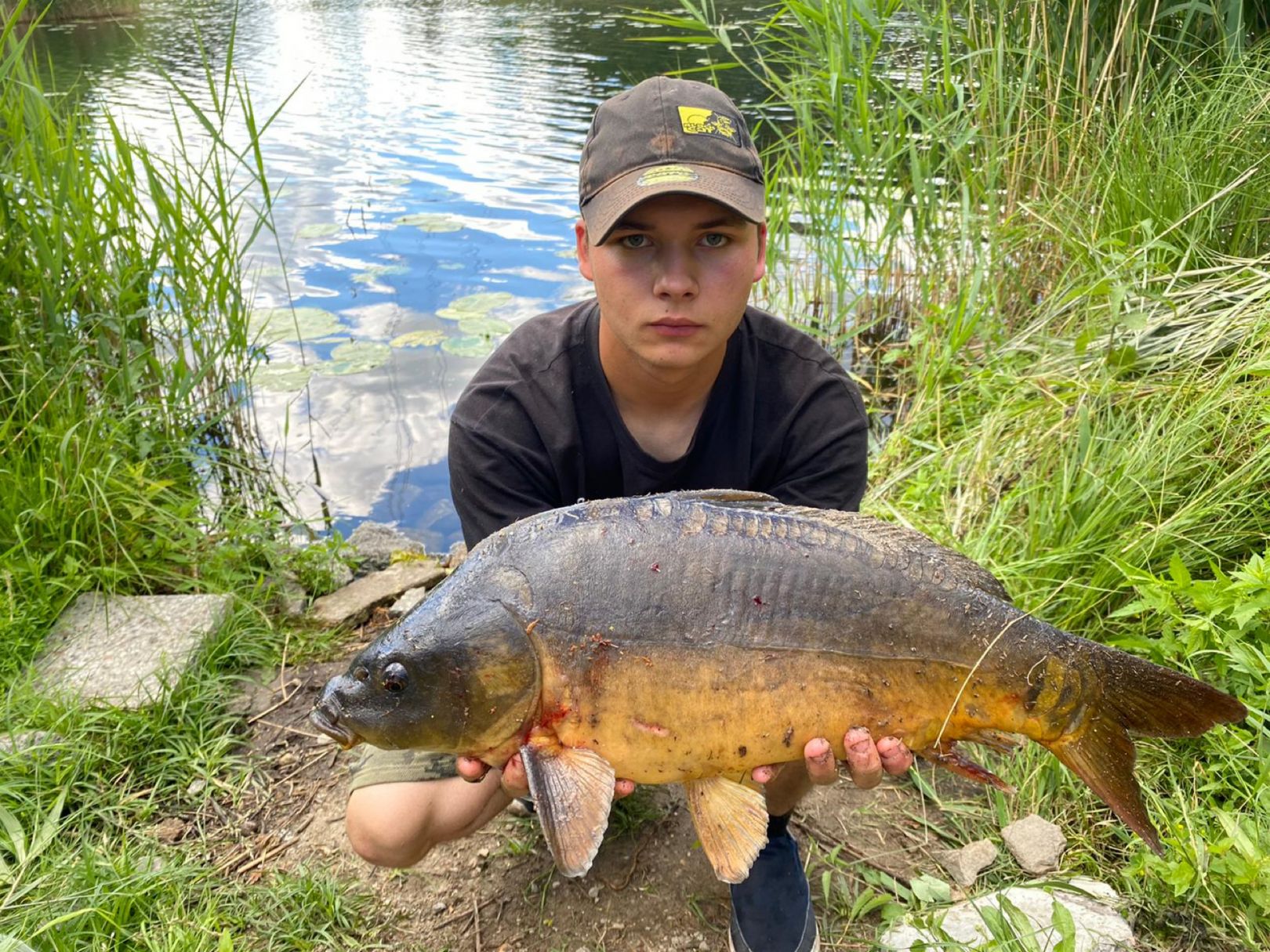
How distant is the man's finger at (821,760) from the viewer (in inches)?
69.5

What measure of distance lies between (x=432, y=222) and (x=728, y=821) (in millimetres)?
6725

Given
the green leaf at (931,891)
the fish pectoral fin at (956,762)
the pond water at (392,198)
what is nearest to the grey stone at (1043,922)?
the green leaf at (931,891)

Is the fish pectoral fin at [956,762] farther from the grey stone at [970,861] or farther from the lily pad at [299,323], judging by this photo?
the lily pad at [299,323]

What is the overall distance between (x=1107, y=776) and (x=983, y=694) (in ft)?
0.91

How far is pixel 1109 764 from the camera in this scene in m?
1.77

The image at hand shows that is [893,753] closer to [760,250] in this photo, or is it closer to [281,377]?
[760,250]

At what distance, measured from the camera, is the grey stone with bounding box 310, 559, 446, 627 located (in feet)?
11.4

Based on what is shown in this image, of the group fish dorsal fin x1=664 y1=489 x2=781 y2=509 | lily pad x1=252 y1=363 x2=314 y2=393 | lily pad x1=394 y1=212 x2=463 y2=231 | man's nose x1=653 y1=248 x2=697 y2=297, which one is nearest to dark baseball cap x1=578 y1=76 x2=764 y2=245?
man's nose x1=653 y1=248 x2=697 y2=297

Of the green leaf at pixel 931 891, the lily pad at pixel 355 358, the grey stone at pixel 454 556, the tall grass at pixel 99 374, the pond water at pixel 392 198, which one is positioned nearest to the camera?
the green leaf at pixel 931 891

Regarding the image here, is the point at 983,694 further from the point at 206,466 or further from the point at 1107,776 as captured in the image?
the point at 206,466

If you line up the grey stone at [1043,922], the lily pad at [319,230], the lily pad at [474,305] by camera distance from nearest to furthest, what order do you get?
the grey stone at [1043,922], the lily pad at [474,305], the lily pad at [319,230]

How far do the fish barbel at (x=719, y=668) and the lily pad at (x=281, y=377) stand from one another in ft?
12.9

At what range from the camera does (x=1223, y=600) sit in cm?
222

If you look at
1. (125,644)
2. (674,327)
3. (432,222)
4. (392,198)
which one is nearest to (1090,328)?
(674,327)
